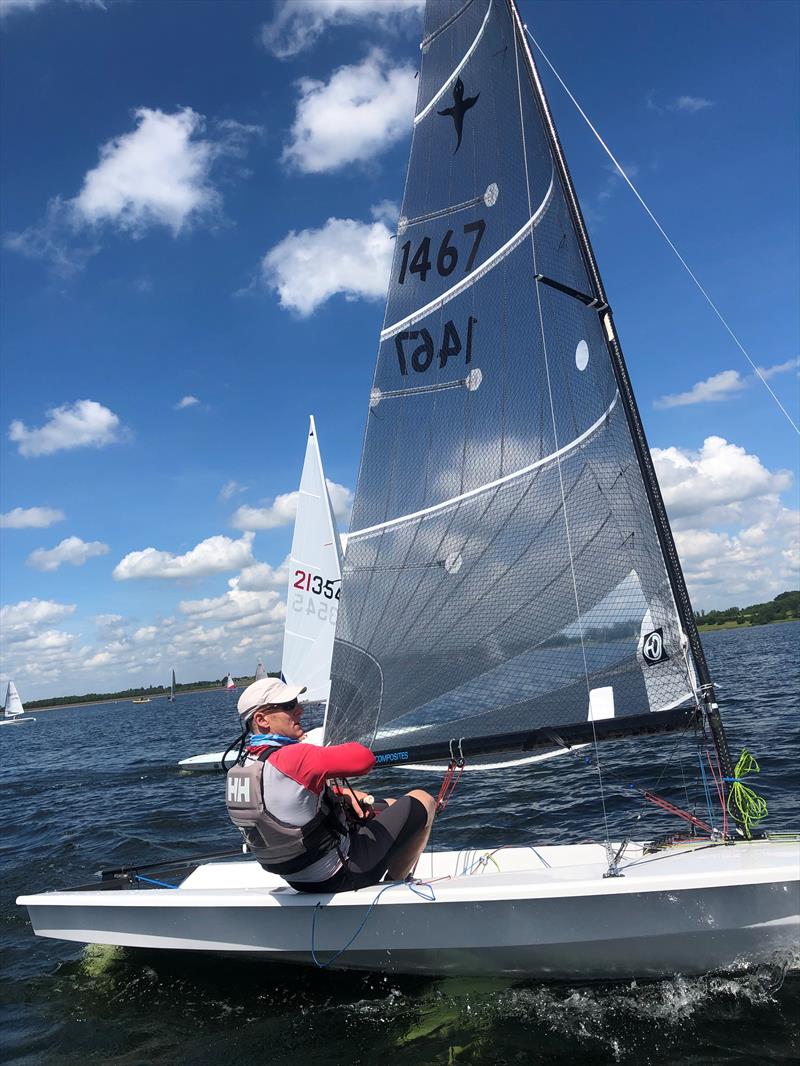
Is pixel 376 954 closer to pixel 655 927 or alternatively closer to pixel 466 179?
pixel 655 927

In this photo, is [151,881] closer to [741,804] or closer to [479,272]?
[741,804]

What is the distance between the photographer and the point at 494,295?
5.38 metres

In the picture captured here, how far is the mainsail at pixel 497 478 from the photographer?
4715 millimetres

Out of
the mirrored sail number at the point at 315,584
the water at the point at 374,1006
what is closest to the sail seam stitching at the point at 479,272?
the water at the point at 374,1006

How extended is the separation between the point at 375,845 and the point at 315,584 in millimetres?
10807

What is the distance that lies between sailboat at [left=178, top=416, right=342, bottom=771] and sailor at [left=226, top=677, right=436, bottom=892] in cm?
1036

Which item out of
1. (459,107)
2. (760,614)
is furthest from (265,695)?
(760,614)

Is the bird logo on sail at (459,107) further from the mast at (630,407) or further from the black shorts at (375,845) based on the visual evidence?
the black shorts at (375,845)

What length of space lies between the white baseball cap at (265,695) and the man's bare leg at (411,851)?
1109 millimetres

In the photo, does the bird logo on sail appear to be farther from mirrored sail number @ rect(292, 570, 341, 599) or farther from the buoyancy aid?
mirrored sail number @ rect(292, 570, 341, 599)

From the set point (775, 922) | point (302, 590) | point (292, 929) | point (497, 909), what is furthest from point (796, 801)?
point (302, 590)

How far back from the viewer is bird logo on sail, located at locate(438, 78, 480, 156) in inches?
226

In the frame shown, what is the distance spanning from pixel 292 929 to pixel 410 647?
2.03 metres

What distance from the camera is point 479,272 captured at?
18.0 feet
